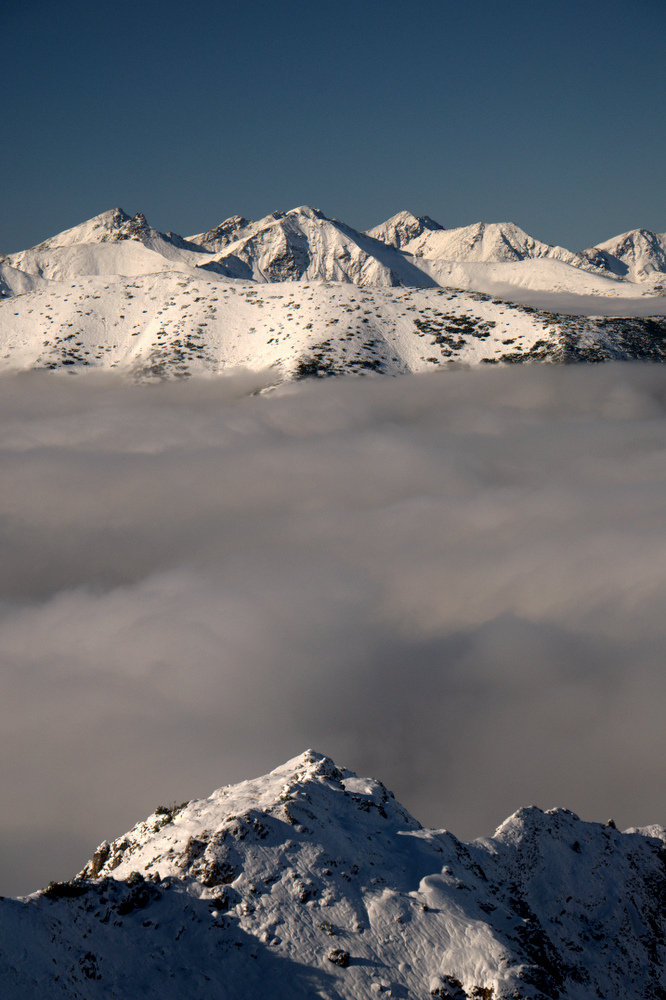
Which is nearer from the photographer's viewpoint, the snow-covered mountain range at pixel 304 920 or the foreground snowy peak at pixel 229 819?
the snow-covered mountain range at pixel 304 920

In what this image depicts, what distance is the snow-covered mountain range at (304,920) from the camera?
28609 mm

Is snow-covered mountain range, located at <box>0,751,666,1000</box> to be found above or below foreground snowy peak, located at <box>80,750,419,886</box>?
below

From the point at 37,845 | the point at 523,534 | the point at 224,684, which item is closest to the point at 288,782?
the point at 37,845

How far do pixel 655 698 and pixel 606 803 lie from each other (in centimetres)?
2678

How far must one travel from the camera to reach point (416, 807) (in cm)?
10600

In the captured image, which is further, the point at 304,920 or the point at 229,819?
the point at 229,819

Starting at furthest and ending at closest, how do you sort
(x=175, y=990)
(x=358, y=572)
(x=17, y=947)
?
(x=358, y=572), (x=175, y=990), (x=17, y=947)

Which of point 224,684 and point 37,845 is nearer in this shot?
point 37,845

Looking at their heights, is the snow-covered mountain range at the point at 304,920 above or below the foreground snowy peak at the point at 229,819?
below

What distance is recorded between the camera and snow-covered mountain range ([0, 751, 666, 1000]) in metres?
28.6

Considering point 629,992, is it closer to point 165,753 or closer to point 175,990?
point 175,990

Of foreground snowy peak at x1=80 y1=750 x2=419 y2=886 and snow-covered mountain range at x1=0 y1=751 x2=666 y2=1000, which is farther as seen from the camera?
foreground snowy peak at x1=80 y1=750 x2=419 y2=886

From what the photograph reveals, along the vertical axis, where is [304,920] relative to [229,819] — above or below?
below

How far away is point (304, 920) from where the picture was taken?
3138cm
